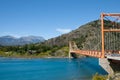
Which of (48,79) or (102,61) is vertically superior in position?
(102,61)

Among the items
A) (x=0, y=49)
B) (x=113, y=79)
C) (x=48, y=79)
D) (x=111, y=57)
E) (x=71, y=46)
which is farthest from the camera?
(x=0, y=49)

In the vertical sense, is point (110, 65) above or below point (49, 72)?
above

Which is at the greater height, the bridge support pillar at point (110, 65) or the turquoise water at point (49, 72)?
the bridge support pillar at point (110, 65)

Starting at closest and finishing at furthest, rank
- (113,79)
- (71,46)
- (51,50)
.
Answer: (113,79), (71,46), (51,50)

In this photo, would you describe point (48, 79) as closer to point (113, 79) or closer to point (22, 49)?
point (113, 79)

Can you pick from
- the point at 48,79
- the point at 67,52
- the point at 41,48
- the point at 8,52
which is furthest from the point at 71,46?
the point at 48,79

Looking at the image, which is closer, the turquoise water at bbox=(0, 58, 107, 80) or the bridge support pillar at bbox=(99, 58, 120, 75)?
the bridge support pillar at bbox=(99, 58, 120, 75)

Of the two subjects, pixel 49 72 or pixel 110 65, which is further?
pixel 49 72

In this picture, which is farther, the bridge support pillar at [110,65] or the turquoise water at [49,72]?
the turquoise water at [49,72]

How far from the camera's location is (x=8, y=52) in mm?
170750

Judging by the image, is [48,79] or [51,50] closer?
[48,79]

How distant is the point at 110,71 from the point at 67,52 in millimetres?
122989

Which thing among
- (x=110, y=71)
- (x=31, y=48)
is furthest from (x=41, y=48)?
(x=110, y=71)

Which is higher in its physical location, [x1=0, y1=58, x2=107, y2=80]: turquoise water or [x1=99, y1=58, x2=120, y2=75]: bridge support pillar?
[x1=99, y1=58, x2=120, y2=75]: bridge support pillar
